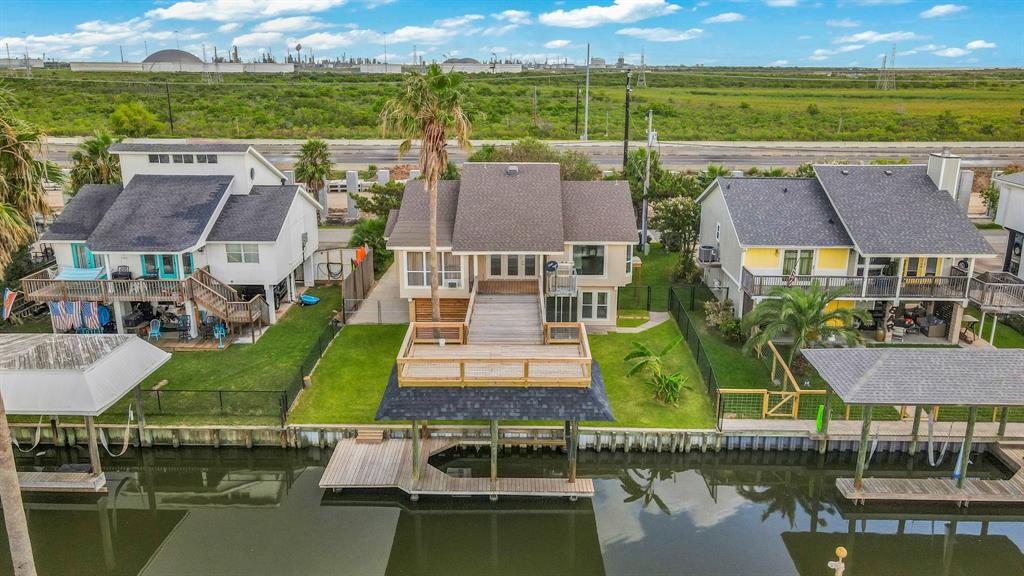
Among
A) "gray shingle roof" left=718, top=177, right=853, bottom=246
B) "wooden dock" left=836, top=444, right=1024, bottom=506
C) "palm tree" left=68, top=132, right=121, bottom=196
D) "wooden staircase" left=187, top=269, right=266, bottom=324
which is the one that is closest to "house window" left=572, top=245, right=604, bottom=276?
"gray shingle roof" left=718, top=177, right=853, bottom=246

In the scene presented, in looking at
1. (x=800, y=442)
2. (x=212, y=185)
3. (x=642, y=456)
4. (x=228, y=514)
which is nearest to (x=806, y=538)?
(x=800, y=442)

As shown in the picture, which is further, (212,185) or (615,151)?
(615,151)

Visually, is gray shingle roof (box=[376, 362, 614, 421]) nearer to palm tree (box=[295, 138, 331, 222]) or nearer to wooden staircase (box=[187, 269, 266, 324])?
wooden staircase (box=[187, 269, 266, 324])

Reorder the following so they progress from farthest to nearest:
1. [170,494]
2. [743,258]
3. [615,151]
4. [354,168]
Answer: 1. [615,151]
2. [354,168]
3. [743,258]
4. [170,494]

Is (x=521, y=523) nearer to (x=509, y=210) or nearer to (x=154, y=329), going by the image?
(x=509, y=210)

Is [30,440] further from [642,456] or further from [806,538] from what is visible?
[806,538]

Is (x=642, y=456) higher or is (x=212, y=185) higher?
(x=212, y=185)

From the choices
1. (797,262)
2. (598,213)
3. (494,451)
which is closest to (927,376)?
(797,262)
